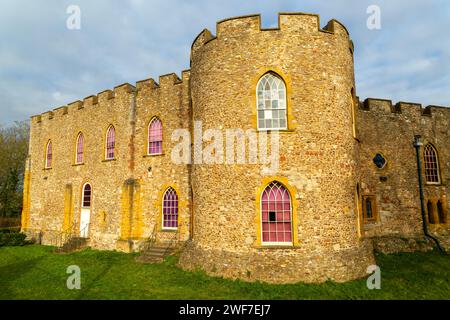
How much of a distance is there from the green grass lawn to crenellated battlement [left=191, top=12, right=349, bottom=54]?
31.8ft

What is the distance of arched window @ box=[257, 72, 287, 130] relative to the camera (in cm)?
1127

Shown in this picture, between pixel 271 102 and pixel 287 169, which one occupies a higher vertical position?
pixel 271 102

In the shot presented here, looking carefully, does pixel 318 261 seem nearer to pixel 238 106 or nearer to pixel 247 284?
pixel 247 284

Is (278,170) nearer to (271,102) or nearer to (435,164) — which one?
(271,102)

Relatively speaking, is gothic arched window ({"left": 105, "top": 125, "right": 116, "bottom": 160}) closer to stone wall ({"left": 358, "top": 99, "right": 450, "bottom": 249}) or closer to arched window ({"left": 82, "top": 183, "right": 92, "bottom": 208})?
arched window ({"left": 82, "top": 183, "right": 92, "bottom": 208})

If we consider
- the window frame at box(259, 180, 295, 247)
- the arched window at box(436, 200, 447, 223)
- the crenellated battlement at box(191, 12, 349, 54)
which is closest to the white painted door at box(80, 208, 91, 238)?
the window frame at box(259, 180, 295, 247)

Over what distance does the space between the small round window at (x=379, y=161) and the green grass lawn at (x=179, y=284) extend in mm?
5301

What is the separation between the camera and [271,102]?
11344 millimetres

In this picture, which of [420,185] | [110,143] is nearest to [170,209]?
[110,143]

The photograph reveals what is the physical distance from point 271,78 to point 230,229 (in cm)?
619

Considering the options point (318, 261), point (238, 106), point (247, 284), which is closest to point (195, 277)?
point (247, 284)

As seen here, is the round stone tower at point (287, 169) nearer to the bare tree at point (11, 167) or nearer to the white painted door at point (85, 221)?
the white painted door at point (85, 221)

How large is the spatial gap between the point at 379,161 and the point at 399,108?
3.84m

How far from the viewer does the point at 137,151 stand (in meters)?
17.6
